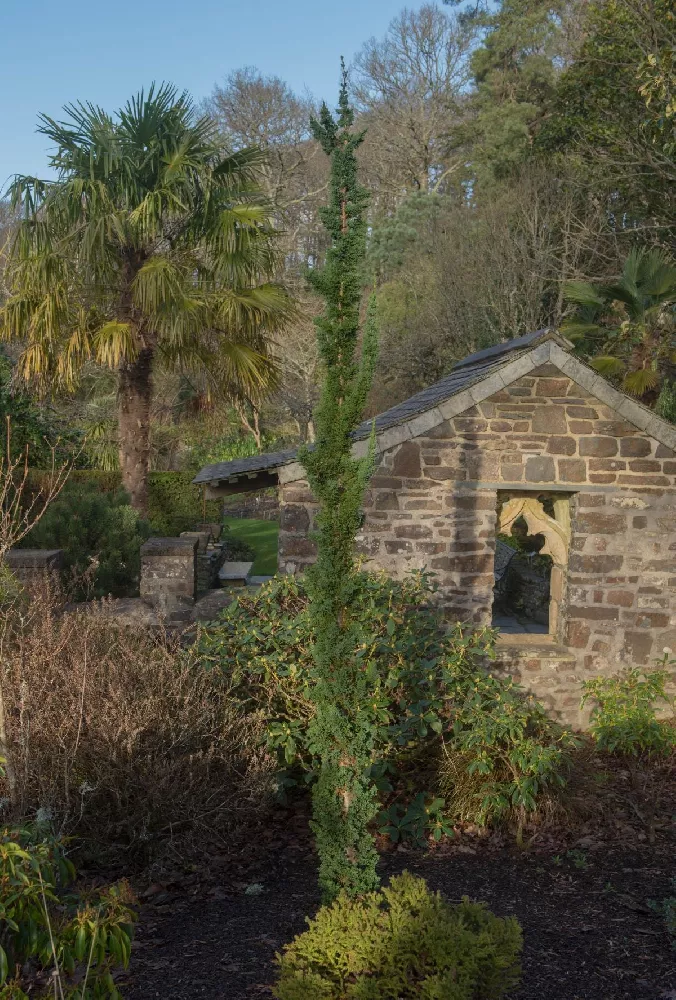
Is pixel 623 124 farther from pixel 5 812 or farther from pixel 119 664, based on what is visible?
pixel 5 812

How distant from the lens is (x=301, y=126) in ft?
95.5

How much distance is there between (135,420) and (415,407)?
4939mm

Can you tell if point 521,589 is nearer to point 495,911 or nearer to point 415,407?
point 415,407

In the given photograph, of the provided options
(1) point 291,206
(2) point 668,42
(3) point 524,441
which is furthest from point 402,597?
(1) point 291,206

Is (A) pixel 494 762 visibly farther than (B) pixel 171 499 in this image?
No

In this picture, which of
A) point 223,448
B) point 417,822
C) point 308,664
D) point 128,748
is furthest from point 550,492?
point 223,448

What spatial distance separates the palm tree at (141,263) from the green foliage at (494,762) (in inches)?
256

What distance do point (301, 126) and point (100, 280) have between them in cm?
2022

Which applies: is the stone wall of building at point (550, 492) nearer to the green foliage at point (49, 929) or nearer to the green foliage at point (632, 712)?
the green foliage at point (632, 712)

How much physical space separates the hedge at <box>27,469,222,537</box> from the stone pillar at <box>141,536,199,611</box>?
8478 mm

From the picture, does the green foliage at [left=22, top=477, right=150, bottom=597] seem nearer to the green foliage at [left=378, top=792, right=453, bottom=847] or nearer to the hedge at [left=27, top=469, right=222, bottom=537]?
the hedge at [left=27, top=469, right=222, bottom=537]

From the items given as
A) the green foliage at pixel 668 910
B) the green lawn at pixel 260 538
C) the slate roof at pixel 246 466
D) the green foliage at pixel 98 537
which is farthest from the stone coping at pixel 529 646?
the green lawn at pixel 260 538

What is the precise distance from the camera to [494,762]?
6.35 metres

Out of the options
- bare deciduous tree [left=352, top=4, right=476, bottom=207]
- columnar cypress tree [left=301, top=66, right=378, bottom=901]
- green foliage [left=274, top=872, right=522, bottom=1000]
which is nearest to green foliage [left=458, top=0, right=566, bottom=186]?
bare deciduous tree [left=352, top=4, right=476, bottom=207]
